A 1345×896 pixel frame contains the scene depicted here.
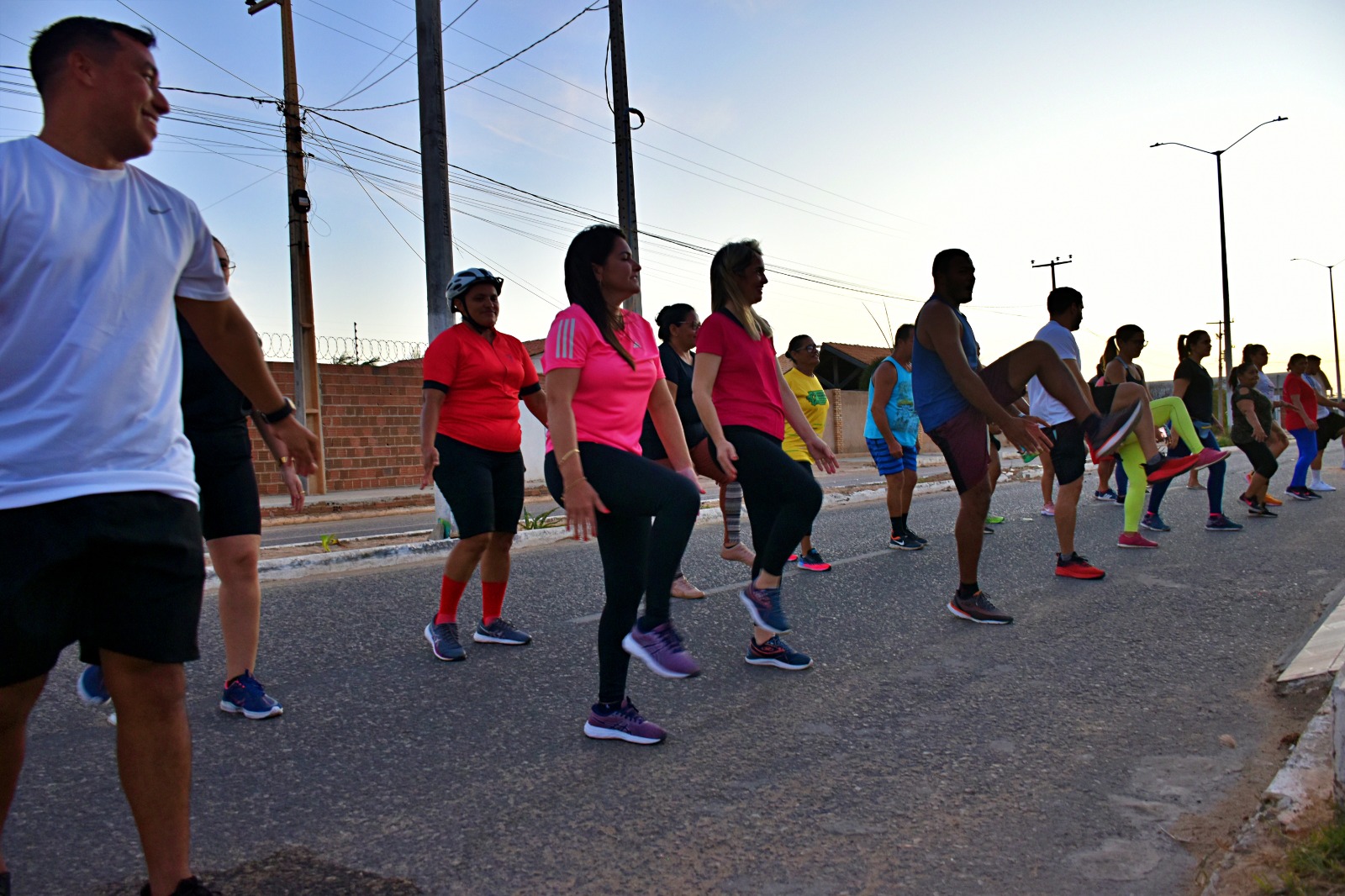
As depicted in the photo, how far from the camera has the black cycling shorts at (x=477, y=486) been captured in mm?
4637

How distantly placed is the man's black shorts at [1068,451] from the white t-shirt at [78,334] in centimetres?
567

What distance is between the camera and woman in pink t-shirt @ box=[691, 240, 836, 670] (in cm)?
420

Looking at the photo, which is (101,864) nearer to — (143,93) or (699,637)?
(143,93)

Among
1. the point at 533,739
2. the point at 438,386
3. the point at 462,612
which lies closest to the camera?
the point at 533,739

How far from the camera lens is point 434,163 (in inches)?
433

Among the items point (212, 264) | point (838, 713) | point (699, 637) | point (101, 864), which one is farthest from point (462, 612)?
point (212, 264)

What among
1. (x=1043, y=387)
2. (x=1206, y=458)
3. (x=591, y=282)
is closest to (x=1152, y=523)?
(x=1206, y=458)

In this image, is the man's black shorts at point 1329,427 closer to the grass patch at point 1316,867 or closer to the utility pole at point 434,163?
the utility pole at point 434,163

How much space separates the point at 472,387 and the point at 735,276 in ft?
4.39

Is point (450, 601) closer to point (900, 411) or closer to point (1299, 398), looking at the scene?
point (900, 411)

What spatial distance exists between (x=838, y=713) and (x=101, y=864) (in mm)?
2304

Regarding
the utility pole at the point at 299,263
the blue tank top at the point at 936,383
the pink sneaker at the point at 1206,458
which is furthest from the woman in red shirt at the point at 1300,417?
the utility pole at the point at 299,263

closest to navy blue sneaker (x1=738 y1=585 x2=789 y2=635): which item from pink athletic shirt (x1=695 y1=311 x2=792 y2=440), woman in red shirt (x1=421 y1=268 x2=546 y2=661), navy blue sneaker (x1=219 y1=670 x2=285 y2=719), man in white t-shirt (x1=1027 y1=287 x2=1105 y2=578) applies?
pink athletic shirt (x1=695 y1=311 x2=792 y2=440)

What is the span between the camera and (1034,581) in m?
6.30
